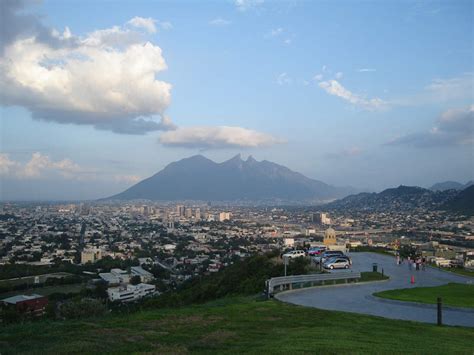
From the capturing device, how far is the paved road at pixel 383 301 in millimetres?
11648

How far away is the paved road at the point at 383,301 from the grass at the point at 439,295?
0.50m

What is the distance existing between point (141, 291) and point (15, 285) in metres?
9.40

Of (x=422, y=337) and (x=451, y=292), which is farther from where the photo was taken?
(x=451, y=292)

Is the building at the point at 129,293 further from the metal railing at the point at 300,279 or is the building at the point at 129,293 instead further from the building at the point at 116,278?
the metal railing at the point at 300,279

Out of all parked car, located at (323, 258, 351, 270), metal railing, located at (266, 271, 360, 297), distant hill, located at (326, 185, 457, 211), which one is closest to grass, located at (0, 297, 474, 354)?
metal railing, located at (266, 271, 360, 297)

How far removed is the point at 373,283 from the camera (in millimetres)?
18344

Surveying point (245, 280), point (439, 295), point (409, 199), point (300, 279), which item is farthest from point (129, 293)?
point (409, 199)

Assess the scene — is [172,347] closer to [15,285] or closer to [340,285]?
[340,285]

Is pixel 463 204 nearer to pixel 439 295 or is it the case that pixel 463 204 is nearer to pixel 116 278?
pixel 116 278

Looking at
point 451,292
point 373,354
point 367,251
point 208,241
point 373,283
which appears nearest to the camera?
point 373,354

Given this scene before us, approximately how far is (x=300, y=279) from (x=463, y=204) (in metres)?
81.6

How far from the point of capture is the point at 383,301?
544 inches

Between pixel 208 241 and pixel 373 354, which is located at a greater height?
pixel 373 354

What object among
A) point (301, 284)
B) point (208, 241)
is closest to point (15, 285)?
point (301, 284)
